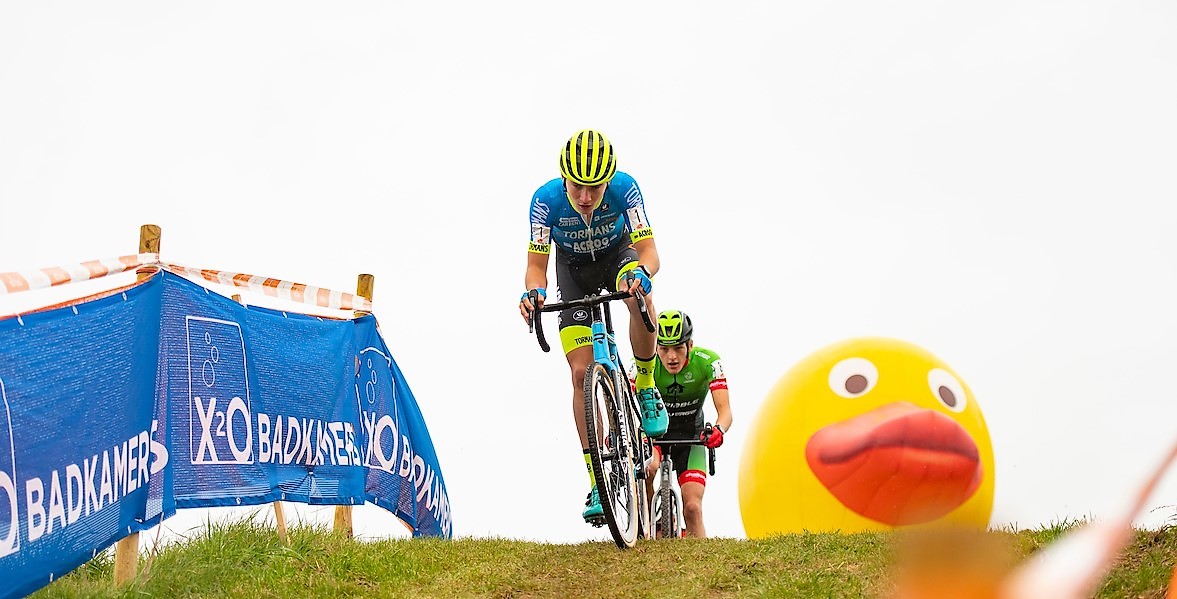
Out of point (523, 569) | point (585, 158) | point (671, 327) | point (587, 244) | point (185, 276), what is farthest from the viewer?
point (671, 327)

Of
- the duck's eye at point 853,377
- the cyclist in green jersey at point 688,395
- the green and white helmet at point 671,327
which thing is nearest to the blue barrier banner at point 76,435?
the green and white helmet at point 671,327

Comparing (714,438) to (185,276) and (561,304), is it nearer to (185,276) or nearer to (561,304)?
(561,304)

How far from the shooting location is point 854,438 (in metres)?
9.94

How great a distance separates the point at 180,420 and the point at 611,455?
8.48 ft

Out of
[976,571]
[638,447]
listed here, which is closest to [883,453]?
[638,447]

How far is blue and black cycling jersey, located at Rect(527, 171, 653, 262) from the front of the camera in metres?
7.56

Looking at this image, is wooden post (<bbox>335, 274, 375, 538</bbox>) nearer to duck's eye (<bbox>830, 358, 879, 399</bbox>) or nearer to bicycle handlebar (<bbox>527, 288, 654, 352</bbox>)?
bicycle handlebar (<bbox>527, 288, 654, 352</bbox>)

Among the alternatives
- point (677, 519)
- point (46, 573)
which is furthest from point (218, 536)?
point (677, 519)

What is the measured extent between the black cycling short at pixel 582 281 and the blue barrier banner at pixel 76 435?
2811 millimetres

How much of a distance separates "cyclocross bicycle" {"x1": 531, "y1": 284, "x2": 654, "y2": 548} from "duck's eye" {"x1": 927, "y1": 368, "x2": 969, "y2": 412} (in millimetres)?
3780

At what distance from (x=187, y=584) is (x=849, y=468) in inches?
236

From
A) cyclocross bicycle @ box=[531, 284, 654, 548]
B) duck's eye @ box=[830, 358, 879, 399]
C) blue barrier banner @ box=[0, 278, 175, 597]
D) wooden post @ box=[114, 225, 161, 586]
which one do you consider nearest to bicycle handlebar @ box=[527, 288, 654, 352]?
cyclocross bicycle @ box=[531, 284, 654, 548]

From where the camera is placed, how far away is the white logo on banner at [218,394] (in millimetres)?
6062

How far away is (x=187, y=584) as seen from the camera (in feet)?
19.1
